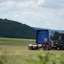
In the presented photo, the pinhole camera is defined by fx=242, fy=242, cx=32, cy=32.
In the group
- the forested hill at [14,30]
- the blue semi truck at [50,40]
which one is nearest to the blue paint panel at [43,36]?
the blue semi truck at [50,40]

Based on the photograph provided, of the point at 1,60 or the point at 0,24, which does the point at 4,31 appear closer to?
the point at 0,24

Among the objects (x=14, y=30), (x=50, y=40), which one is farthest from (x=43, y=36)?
(x=14, y=30)

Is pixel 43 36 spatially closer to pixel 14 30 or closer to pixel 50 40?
pixel 50 40

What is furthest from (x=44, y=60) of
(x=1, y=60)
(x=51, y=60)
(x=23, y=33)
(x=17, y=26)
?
(x=17, y=26)

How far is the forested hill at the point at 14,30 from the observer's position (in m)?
162

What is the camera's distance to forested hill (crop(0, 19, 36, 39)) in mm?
161625

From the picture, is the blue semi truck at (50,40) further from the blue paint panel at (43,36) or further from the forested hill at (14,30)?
the forested hill at (14,30)

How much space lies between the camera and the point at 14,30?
17388 cm

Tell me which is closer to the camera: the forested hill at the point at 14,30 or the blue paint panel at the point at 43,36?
the blue paint panel at the point at 43,36

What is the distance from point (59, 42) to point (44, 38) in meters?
2.15

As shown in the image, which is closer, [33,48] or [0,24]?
[33,48]

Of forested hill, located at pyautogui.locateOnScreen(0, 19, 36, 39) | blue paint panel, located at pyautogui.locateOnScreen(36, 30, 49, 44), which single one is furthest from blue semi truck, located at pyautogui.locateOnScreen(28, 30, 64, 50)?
forested hill, located at pyautogui.locateOnScreen(0, 19, 36, 39)

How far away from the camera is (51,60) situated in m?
2.34

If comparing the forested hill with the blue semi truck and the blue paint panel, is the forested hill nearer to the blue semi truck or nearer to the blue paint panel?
the blue paint panel
